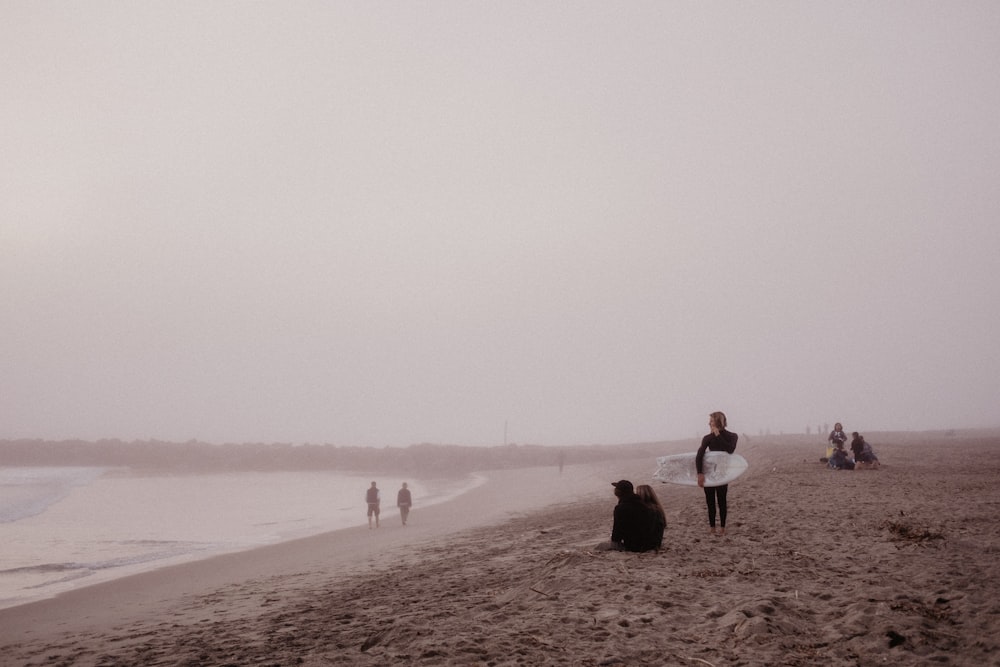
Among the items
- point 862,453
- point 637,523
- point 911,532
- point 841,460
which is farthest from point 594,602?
point 862,453

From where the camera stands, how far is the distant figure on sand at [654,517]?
33.5ft

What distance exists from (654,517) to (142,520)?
23338 millimetres

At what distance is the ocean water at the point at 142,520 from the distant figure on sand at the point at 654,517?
39.2ft

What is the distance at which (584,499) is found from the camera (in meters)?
25.1

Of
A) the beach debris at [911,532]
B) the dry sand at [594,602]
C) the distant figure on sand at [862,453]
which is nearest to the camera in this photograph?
the dry sand at [594,602]

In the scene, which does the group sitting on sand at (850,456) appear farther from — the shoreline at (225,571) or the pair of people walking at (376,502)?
the pair of people walking at (376,502)

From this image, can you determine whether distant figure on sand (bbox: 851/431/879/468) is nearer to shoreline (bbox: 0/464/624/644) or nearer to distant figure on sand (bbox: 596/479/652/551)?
shoreline (bbox: 0/464/624/644)

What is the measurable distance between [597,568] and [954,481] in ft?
52.0

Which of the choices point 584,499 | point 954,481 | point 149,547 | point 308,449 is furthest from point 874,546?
point 308,449

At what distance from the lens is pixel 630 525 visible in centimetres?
1025

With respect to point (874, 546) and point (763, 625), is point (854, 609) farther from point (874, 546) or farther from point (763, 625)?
point (874, 546)

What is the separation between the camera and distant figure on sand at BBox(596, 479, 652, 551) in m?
10.1

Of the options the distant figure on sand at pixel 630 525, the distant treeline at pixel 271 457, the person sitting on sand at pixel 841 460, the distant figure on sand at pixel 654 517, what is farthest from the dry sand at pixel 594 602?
the distant treeline at pixel 271 457

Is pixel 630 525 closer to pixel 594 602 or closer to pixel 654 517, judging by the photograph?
pixel 654 517
